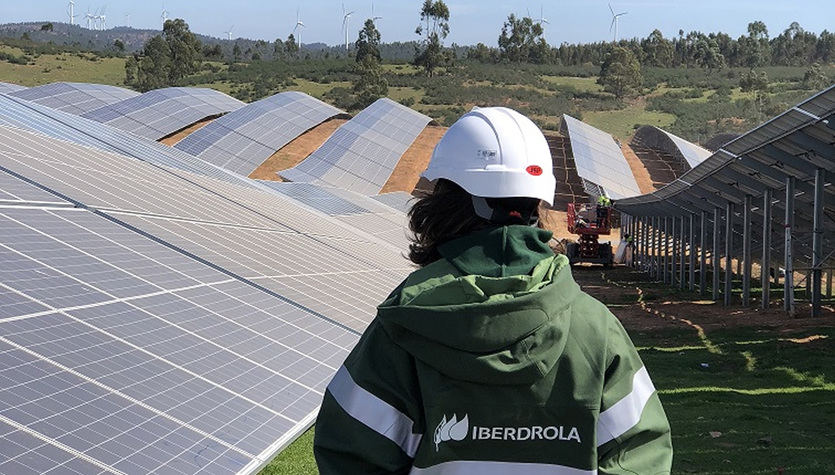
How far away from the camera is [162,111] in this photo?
4669 cm

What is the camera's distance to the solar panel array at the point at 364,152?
38250 millimetres

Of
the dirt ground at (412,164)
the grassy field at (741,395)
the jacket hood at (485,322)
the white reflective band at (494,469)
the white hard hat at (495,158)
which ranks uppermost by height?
the white hard hat at (495,158)

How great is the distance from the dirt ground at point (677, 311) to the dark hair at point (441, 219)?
2061cm

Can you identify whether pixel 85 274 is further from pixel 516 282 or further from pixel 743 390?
pixel 743 390

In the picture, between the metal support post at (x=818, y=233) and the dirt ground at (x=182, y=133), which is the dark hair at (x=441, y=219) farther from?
the dirt ground at (x=182, y=133)

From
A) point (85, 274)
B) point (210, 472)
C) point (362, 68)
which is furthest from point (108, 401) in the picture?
point (362, 68)

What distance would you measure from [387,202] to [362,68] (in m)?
50.4

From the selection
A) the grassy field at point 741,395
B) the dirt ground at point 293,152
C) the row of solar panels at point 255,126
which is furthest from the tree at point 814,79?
the grassy field at point 741,395

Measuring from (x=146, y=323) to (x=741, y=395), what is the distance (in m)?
10.3

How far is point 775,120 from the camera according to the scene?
2133 cm

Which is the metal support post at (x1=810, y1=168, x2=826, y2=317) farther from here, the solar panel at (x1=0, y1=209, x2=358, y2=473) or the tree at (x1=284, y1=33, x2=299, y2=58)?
the tree at (x1=284, y1=33, x2=299, y2=58)

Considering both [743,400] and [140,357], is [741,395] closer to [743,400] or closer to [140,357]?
[743,400]

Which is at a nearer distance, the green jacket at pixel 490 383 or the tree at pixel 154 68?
the green jacket at pixel 490 383

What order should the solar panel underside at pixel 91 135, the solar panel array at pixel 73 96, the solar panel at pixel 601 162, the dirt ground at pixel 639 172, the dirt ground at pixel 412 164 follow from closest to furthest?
the solar panel underside at pixel 91 135, the solar panel at pixel 601 162, the solar panel array at pixel 73 96, the dirt ground at pixel 412 164, the dirt ground at pixel 639 172
